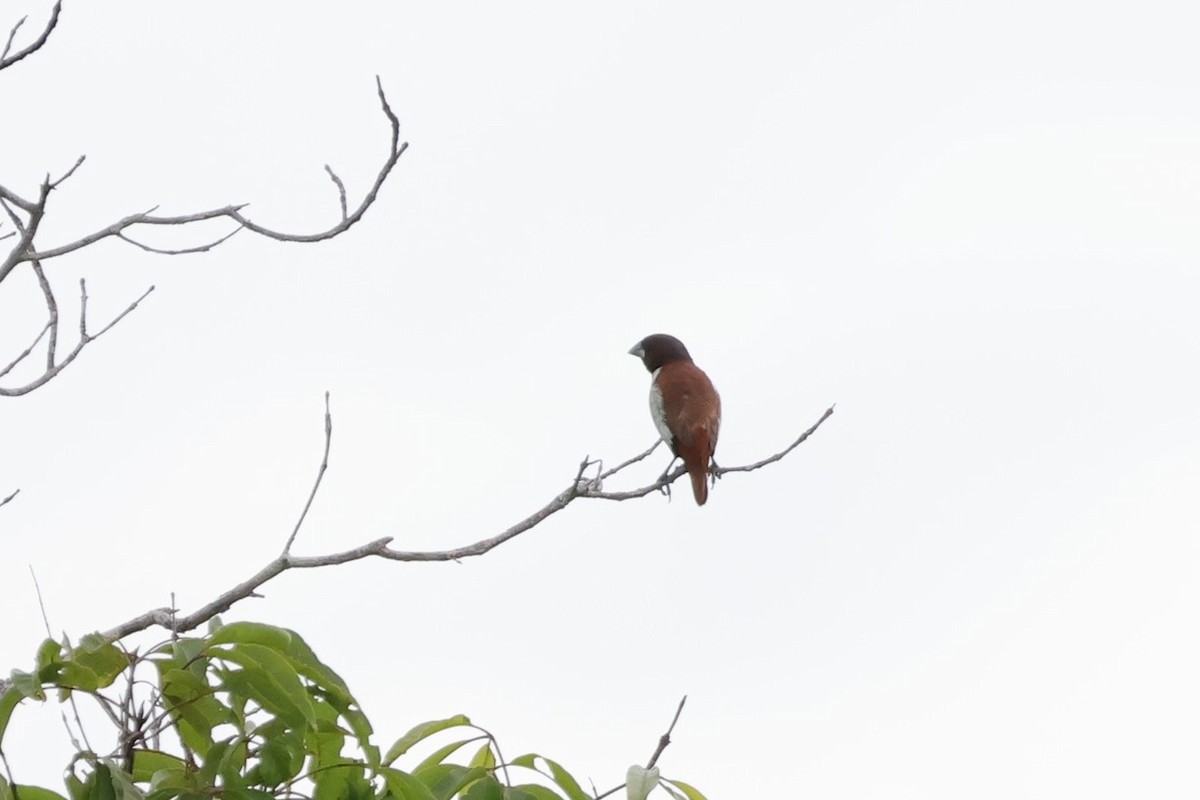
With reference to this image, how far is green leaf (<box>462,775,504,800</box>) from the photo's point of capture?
2.23 meters

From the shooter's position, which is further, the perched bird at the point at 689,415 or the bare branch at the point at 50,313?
the perched bird at the point at 689,415

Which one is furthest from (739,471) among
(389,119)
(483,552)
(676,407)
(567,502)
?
(676,407)

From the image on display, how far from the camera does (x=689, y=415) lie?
824cm

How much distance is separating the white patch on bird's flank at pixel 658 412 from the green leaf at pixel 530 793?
5882 millimetres

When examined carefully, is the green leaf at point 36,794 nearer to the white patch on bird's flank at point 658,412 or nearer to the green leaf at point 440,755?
the green leaf at point 440,755

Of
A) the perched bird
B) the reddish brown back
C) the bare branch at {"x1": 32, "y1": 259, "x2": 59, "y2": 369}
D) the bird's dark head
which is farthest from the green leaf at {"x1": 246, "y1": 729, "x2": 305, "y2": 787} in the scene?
the bird's dark head

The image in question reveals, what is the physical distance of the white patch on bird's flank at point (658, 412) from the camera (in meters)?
8.25

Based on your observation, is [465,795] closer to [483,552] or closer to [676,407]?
[483,552]

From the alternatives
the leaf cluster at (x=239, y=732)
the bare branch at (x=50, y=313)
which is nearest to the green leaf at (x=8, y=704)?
the leaf cluster at (x=239, y=732)

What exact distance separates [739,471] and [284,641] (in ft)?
10.8

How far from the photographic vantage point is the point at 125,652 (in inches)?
86.0

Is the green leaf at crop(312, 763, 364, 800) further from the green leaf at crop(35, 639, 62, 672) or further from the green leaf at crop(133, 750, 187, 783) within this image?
the green leaf at crop(35, 639, 62, 672)

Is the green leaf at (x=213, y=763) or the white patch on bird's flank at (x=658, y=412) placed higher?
the white patch on bird's flank at (x=658, y=412)

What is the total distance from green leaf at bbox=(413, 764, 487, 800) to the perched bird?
551 centimetres
